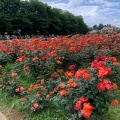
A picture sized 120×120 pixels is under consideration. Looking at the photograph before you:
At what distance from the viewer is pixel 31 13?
156 feet

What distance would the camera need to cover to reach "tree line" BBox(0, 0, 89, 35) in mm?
42375

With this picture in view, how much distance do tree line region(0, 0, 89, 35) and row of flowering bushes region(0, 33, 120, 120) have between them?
36.0 metres

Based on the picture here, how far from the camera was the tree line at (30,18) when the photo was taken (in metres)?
42.4

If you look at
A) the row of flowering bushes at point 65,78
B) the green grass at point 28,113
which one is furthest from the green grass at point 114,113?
the green grass at point 28,113

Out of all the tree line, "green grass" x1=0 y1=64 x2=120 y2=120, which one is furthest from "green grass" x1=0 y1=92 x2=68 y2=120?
the tree line

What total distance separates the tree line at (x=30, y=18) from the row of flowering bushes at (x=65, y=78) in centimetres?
3600

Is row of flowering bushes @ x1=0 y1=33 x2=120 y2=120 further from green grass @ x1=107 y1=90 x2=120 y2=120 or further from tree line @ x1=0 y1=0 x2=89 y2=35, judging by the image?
tree line @ x1=0 y1=0 x2=89 y2=35

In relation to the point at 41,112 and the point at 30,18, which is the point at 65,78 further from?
the point at 30,18

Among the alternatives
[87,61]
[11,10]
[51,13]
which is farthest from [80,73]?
[51,13]

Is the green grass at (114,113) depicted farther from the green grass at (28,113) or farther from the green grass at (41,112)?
the green grass at (28,113)

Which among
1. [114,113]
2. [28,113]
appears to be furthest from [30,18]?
[114,113]

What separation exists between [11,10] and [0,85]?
41.7 metres

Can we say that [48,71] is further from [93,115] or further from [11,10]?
[11,10]

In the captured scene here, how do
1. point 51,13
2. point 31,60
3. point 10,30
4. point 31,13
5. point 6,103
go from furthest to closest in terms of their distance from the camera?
1. point 51,13
2. point 31,13
3. point 10,30
4. point 31,60
5. point 6,103
